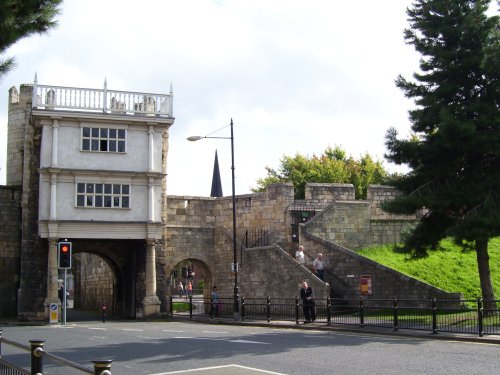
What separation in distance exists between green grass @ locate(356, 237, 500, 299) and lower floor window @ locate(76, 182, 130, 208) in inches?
495

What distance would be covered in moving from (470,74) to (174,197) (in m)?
20.5

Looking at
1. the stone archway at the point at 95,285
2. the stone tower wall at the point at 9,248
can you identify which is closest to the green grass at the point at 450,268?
the stone archway at the point at 95,285

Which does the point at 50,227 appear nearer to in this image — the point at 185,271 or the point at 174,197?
the point at 174,197

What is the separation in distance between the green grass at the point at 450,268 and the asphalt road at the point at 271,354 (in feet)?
32.0

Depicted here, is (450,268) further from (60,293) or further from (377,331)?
(60,293)

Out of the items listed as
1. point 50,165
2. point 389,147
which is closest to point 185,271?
point 50,165

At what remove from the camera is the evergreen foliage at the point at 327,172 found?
57938 millimetres

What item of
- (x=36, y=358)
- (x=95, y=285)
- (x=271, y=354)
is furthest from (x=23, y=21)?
(x=95, y=285)

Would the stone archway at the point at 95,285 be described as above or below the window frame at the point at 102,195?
below

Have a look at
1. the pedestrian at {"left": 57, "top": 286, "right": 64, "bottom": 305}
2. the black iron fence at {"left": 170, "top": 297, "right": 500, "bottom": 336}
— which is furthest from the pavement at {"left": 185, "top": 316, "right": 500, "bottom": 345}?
the pedestrian at {"left": 57, "top": 286, "right": 64, "bottom": 305}

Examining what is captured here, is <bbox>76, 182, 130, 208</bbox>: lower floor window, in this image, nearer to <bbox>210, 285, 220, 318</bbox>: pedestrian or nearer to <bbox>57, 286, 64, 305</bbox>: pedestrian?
<bbox>57, 286, 64, 305</bbox>: pedestrian

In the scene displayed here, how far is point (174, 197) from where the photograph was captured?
3978cm

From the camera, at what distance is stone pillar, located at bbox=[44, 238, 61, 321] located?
33.6m

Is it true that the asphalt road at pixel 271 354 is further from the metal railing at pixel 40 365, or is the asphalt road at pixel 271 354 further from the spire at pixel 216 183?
the spire at pixel 216 183
